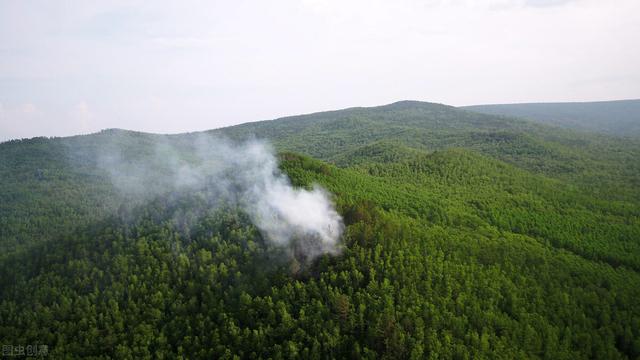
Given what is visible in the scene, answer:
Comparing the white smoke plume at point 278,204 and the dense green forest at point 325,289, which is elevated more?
the white smoke plume at point 278,204

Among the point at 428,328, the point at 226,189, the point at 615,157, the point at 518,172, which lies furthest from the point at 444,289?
the point at 615,157

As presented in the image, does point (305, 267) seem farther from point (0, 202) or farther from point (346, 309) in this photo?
point (0, 202)

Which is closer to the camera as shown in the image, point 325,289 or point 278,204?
point 325,289
